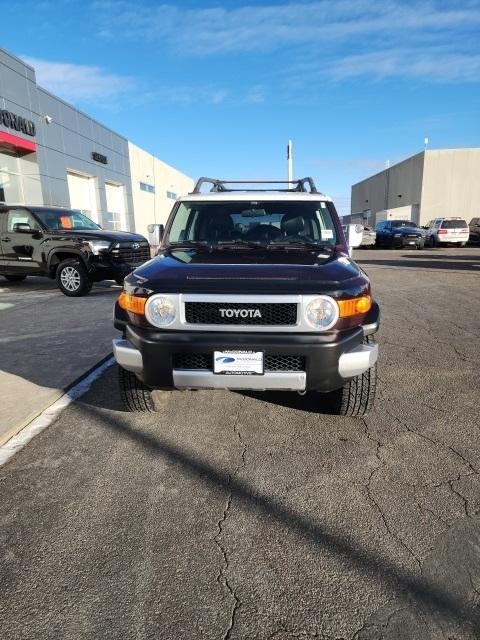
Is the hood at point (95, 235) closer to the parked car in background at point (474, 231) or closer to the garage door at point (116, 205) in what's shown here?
the garage door at point (116, 205)

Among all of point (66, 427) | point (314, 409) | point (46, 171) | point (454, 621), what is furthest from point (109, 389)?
point (46, 171)

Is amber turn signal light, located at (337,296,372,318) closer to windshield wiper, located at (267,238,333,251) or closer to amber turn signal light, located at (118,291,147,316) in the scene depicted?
windshield wiper, located at (267,238,333,251)

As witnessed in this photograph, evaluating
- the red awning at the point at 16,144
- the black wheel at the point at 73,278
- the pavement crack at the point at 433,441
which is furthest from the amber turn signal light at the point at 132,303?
the red awning at the point at 16,144

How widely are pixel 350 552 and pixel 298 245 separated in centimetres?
254

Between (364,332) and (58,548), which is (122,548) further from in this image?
A: (364,332)

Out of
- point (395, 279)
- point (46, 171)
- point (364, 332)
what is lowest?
point (395, 279)

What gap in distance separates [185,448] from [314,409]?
119 cm

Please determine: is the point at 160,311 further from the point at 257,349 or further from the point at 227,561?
the point at 227,561

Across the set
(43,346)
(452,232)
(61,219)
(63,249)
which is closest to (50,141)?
(61,219)

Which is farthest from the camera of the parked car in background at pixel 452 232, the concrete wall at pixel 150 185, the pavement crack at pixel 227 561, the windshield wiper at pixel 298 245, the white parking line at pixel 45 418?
the concrete wall at pixel 150 185

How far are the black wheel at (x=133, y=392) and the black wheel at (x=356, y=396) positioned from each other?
4.92ft

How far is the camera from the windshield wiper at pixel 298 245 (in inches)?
150

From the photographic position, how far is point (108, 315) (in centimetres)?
727

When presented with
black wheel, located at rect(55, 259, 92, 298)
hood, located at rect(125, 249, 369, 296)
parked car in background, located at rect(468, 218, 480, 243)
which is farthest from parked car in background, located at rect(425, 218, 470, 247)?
hood, located at rect(125, 249, 369, 296)
